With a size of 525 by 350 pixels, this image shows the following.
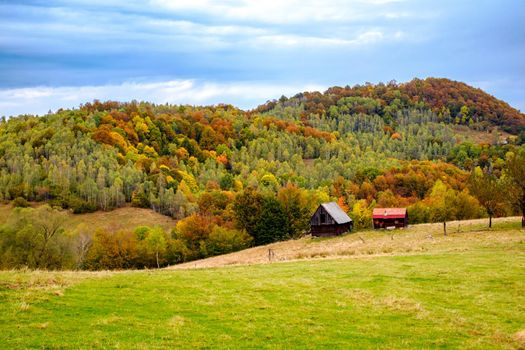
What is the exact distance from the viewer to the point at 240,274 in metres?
30.9

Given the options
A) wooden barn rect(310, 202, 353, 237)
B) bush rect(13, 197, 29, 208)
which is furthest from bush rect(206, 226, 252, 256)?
bush rect(13, 197, 29, 208)

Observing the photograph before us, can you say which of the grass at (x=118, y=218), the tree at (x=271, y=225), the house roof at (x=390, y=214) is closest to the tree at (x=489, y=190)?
the house roof at (x=390, y=214)

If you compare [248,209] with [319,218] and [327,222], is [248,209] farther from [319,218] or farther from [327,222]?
[327,222]

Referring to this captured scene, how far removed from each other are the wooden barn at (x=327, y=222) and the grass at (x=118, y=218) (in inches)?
2768

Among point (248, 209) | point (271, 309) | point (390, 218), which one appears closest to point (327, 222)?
point (390, 218)

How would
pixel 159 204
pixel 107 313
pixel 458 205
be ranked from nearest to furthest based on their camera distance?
pixel 107 313 → pixel 458 205 → pixel 159 204

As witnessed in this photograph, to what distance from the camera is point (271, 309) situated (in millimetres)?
20984

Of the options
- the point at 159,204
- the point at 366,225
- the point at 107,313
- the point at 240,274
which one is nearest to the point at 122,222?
the point at 159,204

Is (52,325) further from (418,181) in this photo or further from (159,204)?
(418,181)

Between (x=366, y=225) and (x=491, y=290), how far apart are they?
3000 inches

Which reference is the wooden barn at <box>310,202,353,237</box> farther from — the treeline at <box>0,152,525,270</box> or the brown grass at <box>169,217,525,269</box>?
the treeline at <box>0,152,525,270</box>

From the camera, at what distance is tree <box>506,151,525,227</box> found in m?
56.6

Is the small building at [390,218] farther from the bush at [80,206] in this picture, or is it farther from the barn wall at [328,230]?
the bush at [80,206]

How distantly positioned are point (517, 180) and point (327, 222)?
30.0 metres
